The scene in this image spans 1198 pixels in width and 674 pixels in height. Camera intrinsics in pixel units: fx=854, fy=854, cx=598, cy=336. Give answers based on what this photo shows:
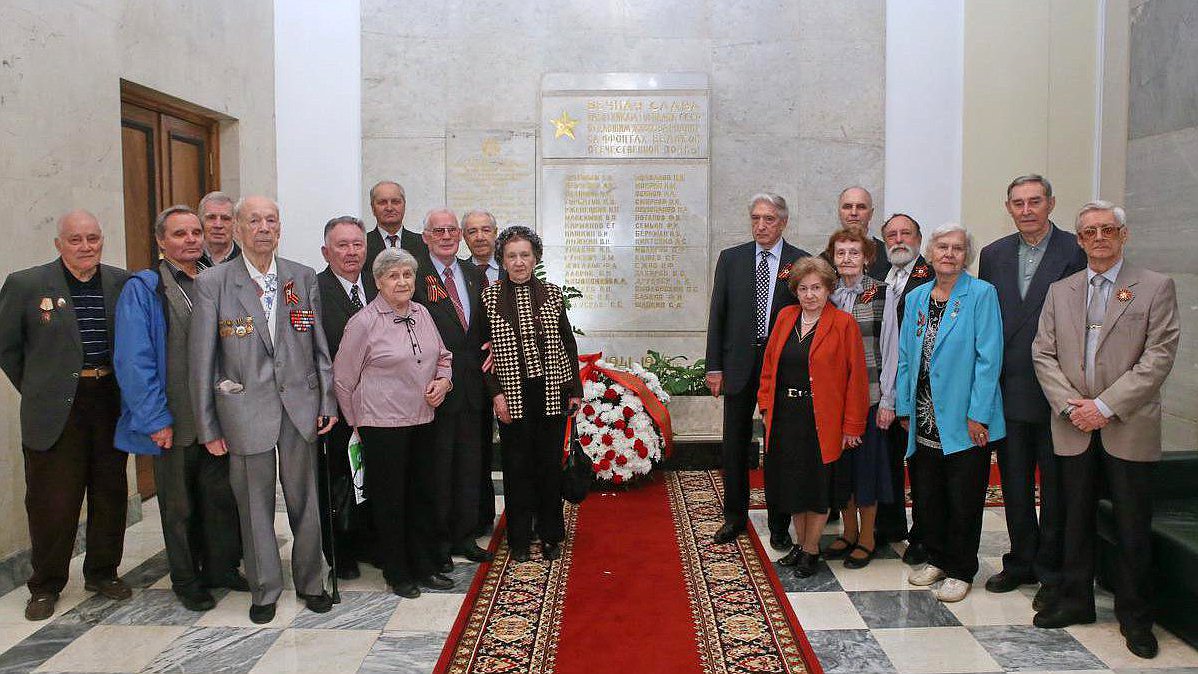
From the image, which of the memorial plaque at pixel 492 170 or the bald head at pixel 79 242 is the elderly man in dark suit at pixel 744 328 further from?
the memorial plaque at pixel 492 170

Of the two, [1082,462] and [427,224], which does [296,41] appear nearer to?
[427,224]

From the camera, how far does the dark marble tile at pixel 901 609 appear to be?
130 inches

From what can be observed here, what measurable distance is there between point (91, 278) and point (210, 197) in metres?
0.59

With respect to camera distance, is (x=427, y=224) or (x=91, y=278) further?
(x=427, y=224)

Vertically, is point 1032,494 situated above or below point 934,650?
above

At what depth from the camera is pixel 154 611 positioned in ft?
11.4

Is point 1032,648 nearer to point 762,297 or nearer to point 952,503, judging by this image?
point 952,503

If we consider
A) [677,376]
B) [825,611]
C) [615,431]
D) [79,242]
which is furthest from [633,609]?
[677,376]

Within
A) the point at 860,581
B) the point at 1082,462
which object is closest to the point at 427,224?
the point at 860,581

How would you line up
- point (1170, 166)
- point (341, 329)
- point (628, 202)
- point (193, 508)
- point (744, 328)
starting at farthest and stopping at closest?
point (628, 202) → point (1170, 166) → point (744, 328) → point (341, 329) → point (193, 508)

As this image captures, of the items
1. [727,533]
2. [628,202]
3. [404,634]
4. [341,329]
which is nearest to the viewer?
[404,634]

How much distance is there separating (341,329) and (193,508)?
3.15ft

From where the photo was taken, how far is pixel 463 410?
3916mm

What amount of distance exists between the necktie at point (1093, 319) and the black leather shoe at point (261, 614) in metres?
3.21
